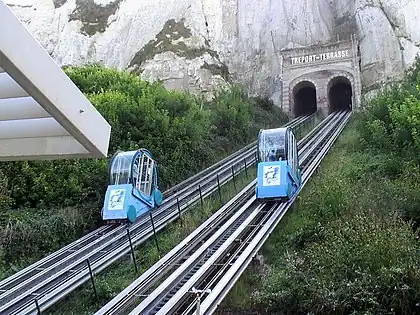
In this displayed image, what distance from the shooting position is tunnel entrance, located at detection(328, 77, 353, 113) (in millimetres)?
34719

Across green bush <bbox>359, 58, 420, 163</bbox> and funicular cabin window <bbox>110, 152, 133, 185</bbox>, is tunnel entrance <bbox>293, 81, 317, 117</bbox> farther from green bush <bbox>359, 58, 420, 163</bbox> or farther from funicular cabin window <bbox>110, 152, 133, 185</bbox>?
funicular cabin window <bbox>110, 152, 133, 185</bbox>

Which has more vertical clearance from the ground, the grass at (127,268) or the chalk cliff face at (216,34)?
the chalk cliff face at (216,34)

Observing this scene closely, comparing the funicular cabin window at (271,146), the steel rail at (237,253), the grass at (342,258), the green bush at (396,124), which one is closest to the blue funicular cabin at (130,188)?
the funicular cabin window at (271,146)

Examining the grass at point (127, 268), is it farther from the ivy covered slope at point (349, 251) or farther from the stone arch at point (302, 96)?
the stone arch at point (302, 96)

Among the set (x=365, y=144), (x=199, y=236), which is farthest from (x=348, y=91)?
(x=199, y=236)

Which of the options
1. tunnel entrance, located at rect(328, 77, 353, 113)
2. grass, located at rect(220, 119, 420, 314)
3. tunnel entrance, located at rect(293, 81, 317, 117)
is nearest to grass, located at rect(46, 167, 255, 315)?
grass, located at rect(220, 119, 420, 314)

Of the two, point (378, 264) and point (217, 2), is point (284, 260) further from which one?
point (217, 2)

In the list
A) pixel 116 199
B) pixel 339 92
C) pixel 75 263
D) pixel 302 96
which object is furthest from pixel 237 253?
pixel 339 92

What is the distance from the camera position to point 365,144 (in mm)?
16516

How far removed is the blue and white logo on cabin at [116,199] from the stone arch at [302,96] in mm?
21692

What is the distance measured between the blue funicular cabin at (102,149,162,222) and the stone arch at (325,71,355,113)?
20958mm

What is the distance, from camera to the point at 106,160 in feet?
50.2

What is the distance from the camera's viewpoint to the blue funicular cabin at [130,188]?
12.6 metres

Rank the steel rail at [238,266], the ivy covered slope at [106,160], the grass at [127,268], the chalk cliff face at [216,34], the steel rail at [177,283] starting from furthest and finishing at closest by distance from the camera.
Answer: the chalk cliff face at [216,34] → the ivy covered slope at [106,160] → the grass at [127,268] → the steel rail at [177,283] → the steel rail at [238,266]
